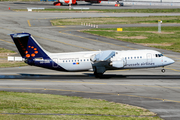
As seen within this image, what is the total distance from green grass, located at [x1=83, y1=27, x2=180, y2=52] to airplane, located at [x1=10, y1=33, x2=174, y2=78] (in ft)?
92.8

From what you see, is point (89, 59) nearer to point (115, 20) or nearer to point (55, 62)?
point (55, 62)

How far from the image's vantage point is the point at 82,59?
4350 centimetres

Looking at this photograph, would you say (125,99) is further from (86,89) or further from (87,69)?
(87,69)

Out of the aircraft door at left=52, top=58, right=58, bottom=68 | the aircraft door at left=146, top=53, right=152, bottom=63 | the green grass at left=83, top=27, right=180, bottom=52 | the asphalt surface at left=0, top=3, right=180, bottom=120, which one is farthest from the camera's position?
the green grass at left=83, top=27, right=180, bottom=52

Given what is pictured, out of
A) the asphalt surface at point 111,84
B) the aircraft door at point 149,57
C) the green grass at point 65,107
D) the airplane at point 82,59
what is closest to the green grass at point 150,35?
the asphalt surface at point 111,84

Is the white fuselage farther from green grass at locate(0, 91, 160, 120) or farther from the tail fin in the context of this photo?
green grass at locate(0, 91, 160, 120)

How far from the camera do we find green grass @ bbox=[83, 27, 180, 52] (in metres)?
75.1

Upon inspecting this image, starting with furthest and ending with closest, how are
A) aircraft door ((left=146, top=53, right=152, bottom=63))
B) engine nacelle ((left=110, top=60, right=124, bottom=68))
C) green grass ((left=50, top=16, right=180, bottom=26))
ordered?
green grass ((left=50, top=16, right=180, bottom=26))
aircraft door ((left=146, top=53, right=152, bottom=63))
engine nacelle ((left=110, top=60, right=124, bottom=68))

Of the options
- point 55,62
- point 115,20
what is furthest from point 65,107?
point 115,20

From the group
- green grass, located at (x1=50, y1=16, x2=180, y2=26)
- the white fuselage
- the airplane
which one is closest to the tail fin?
the airplane

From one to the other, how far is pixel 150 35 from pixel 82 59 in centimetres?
4479

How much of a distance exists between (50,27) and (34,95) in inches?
2360

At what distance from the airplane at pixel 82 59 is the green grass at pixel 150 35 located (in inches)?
1113

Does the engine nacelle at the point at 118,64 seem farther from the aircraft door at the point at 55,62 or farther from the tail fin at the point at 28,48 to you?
the tail fin at the point at 28,48
